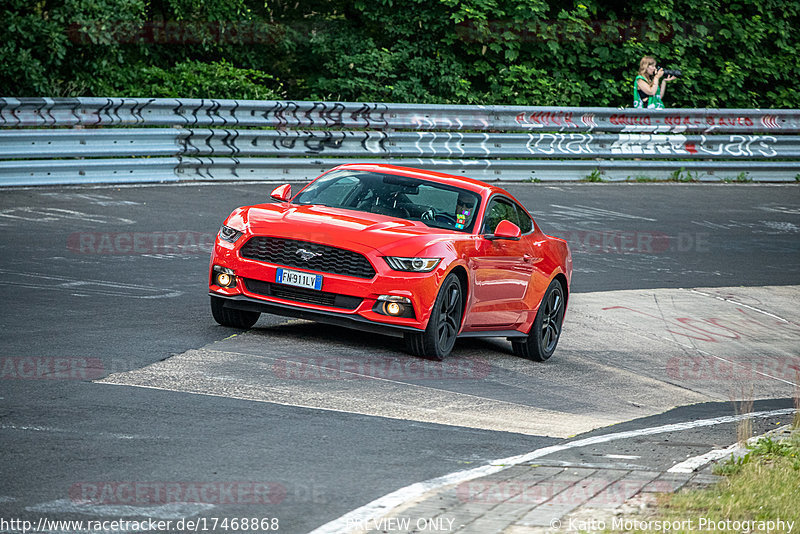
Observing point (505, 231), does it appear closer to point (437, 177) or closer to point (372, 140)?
point (437, 177)

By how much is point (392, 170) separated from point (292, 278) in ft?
6.19

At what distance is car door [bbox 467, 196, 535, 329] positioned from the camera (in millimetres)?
10758

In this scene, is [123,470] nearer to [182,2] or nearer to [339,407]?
[339,407]

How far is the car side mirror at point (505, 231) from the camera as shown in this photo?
35.7 ft

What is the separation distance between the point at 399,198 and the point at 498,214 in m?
0.99

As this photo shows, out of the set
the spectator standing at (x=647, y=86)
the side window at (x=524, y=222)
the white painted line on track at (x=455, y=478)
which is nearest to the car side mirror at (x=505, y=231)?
the side window at (x=524, y=222)

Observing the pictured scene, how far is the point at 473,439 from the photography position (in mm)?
7695

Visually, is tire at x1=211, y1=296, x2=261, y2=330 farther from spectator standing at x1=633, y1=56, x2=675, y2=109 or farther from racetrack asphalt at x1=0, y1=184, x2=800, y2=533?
spectator standing at x1=633, y1=56, x2=675, y2=109

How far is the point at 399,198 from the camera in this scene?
11031 millimetres

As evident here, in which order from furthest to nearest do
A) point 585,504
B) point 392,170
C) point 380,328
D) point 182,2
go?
point 182,2, point 392,170, point 380,328, point 585,504

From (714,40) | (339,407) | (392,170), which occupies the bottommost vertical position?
(339,407)

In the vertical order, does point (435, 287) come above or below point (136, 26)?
below

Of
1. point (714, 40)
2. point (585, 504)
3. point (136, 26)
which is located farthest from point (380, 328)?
point (714, 40)

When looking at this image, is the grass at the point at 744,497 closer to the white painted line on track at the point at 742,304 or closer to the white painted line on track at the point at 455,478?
the white painted line on track at the point at 455,478
